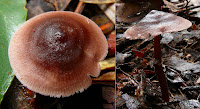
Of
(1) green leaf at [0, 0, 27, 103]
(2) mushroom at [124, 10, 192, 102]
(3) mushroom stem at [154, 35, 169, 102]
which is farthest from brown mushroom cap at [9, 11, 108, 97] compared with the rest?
(3) mushroom stem at [154, 35, 169, 102]

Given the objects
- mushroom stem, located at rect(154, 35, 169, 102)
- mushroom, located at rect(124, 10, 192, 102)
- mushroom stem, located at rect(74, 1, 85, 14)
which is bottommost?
mushroom stem, located at rect(154, 35, 169, 102)

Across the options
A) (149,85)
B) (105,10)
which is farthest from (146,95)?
(105,10)

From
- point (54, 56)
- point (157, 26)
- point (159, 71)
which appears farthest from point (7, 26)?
point (159, 71)

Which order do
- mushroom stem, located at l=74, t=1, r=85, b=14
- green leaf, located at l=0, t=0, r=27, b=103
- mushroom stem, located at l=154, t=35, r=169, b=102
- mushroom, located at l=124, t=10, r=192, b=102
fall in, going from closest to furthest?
mushroom, located at l=124, t=10, r=192, b=102, green leaf, located at l=0, t=0, r=27, b=103, mushroom stem, located at l=154, t=35, r=169, b=102, mushroom stem, located at l=74, t=1, r=85, b=14

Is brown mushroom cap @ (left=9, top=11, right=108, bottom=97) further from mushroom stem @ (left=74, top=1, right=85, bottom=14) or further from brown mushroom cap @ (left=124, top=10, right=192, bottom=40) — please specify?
mushroom stem @ (left=74, top=1, right=85, bottom=14)

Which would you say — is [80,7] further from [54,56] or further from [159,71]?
[159,71]

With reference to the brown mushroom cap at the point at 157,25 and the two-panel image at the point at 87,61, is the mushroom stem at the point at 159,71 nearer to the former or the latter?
the two-panel image at the point at 87,61
